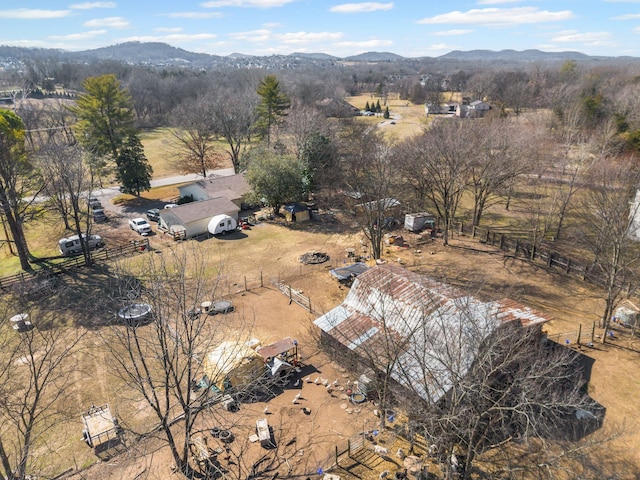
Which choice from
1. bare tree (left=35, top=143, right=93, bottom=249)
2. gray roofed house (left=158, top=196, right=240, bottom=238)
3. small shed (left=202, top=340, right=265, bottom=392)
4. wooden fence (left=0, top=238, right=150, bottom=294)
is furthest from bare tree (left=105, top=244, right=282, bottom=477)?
gray roofed house (left=158, top=196, right=240, bottom=238)

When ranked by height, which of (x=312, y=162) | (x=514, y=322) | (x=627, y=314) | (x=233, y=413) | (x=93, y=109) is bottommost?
(x=233, y=413)

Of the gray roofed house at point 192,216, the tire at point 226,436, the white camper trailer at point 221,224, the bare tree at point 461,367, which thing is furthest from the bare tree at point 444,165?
the tire at point 226,436

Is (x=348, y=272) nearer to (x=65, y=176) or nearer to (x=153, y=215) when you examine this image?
(x=65, y=176)

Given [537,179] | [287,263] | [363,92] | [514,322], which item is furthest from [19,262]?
[363,92]

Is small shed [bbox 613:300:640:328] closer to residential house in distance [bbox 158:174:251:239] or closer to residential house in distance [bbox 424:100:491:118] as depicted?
residential house in distance [bbox 158:174:251:239]

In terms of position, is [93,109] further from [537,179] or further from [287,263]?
[537,179]

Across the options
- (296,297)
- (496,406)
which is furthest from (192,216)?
(496,406)
